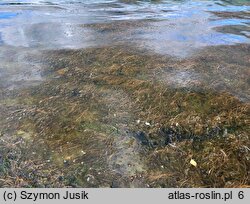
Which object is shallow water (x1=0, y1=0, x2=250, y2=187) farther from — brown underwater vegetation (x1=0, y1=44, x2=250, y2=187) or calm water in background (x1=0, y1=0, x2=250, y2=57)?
calm water in background (x1=0, y1=0, x2=250, y2=57)

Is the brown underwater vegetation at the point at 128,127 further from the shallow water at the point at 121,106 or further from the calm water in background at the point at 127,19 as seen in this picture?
the calm water in background at the point at 127,19

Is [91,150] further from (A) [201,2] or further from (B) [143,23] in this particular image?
(A) [201,2]

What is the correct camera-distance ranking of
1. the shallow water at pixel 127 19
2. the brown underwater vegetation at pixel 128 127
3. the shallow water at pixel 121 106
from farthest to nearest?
the shallow water at pixel 127 19 → the shallow water at pixel 121 106 → the brown underwater vegetation at pixel 128 127

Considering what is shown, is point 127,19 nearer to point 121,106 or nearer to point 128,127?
point 121,106

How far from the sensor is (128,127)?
5.77 metres

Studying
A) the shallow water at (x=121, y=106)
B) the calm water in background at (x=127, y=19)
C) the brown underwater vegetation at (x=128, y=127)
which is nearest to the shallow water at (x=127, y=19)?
the calm water in background at (x=127, y=19)

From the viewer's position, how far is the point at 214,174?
468 centimetres

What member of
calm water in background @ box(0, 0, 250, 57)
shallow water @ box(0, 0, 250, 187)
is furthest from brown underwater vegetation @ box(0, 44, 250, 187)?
calm water in background @ box(0, 0, 250, 57)

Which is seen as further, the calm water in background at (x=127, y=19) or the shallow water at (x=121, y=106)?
the calm water in background at (x=127, y=19)

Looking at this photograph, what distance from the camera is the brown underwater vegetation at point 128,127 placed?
15.2 feet

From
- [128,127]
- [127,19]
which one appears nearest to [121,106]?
[128,127]

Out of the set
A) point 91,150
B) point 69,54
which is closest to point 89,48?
point 69,54

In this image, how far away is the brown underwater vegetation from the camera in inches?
182
